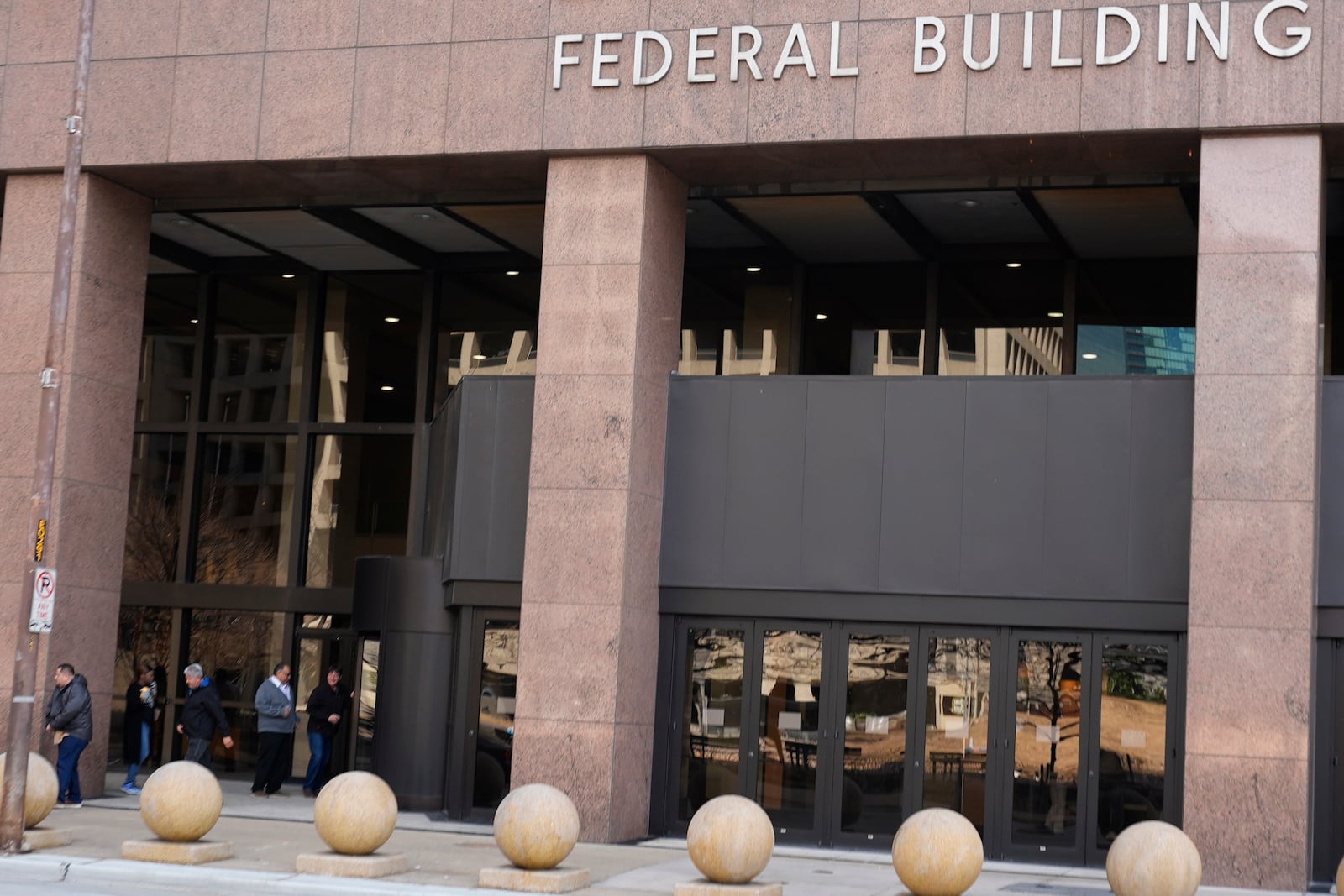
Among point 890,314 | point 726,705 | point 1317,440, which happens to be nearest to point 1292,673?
point 1317,440

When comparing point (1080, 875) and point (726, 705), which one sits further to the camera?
point (726, 705)

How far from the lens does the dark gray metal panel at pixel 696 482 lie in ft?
63.3

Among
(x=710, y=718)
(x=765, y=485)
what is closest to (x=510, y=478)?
(x=765, y=485)

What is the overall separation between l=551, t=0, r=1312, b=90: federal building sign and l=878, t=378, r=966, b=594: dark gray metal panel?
148 inches

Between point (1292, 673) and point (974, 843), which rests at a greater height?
point (1292, 673)

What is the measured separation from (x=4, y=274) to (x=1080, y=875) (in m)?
15.1

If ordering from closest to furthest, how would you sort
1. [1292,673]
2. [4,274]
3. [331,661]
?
[1292,673], [4,274], [331,661]

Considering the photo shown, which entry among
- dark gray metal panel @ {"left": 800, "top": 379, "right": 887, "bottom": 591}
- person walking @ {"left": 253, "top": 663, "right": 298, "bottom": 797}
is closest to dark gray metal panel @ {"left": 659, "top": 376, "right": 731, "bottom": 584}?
dark gray metal panel @ {"left": 800, "top": 379, "right": 887, "bottom": 591}

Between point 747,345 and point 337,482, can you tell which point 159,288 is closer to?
point 337,482

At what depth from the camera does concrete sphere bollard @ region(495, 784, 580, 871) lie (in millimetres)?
14289

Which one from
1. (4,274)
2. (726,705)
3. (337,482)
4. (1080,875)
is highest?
(4,274)

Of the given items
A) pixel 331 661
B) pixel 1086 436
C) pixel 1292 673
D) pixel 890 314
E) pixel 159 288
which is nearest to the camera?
pixel 1292 673

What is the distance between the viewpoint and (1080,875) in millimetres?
16875

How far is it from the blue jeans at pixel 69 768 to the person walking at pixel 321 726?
3.54 metres
